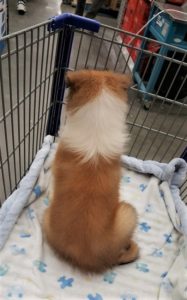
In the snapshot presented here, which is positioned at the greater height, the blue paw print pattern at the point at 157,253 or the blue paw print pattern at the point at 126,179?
the blue paw print pattern at the point at 126,179

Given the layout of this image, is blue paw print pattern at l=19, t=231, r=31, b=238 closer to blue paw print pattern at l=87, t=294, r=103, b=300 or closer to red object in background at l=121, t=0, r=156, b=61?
blue paw print pattern at l=87, t=294, r=103, b=300

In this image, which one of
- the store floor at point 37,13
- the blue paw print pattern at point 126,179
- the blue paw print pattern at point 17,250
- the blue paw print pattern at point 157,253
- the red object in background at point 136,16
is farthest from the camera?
the store floor at point 37,13

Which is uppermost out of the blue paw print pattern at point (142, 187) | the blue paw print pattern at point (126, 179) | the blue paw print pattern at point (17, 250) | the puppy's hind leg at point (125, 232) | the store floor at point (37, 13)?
the puppy's hind leg at point (125, 232)

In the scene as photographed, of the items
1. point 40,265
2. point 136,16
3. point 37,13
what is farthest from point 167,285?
point 37,13

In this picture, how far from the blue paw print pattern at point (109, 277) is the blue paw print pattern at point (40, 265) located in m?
0.24

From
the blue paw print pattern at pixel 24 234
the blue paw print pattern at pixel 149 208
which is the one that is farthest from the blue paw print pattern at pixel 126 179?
the blue paw print pattern at pixel 24 234

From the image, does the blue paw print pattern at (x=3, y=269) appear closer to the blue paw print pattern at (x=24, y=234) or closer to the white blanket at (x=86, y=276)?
the white blanket at (x=86, y=276)

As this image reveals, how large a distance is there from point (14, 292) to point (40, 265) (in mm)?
137

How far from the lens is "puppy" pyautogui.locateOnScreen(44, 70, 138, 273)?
93 centimetres

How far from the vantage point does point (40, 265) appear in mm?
1106

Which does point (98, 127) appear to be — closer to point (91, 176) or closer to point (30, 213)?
point (91, 176)

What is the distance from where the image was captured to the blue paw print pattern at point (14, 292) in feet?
3.27

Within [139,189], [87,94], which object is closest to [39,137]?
[139,189]

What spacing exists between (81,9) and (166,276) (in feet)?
6.47
